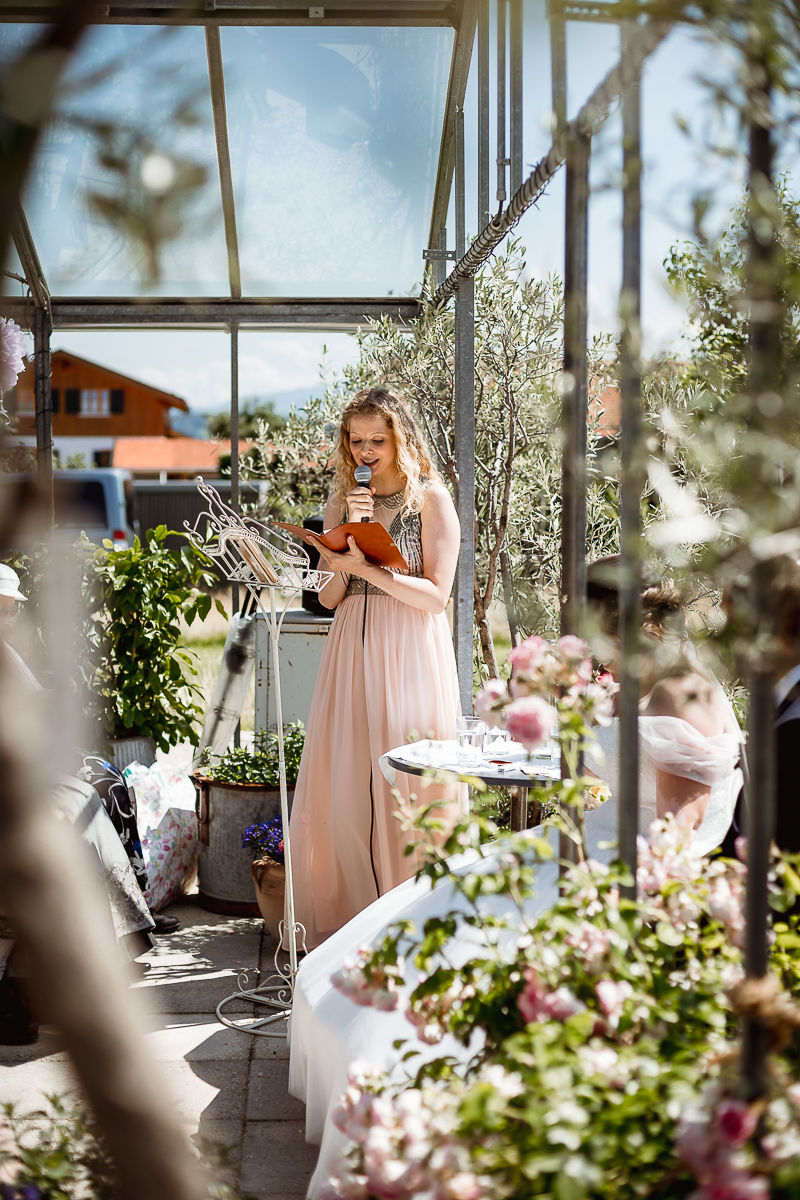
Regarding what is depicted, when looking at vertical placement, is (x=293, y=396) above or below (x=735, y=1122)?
above

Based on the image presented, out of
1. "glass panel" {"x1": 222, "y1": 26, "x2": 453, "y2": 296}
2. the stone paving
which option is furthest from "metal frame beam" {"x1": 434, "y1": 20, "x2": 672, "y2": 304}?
the stone paving

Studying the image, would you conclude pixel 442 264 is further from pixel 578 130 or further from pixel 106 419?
pixel 106 419

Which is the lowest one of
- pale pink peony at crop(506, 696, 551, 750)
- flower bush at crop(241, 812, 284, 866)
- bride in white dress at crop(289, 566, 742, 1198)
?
flower bush at crop(241, 812, 284, 866)

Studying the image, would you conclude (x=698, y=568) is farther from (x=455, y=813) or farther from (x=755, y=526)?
(x=455, y=813)

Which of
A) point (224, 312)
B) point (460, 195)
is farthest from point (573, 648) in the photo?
point (224, 312)

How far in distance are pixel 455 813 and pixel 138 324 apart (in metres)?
2.82

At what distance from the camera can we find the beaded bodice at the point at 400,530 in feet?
10.9

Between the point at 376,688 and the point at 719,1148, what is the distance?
7.94 ft

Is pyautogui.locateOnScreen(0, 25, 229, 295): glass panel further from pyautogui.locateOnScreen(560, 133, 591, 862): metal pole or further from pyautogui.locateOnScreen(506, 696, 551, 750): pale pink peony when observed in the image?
pyautogui.locateOnScreen(506, 696, 551, 750): pale pink peony

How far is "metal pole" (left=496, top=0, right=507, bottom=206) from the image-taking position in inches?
116

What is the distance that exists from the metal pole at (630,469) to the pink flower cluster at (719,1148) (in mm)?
463

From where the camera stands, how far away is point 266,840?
3.72m

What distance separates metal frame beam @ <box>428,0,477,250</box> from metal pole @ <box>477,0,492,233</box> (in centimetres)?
34

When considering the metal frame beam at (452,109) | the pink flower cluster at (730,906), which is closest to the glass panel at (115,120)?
the pink flower cluster at (730,906)
